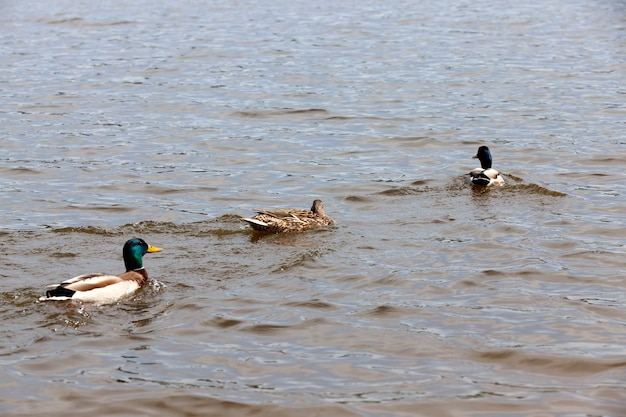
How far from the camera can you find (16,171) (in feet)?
56.1

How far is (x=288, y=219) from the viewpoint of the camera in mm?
13820

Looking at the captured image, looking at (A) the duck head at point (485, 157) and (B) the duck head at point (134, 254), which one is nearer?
(B) the duck head at point (134, 254)

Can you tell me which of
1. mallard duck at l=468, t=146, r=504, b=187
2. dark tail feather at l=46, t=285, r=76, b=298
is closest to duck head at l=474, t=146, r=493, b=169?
mallard duck at l=468, t=146, r=504, b=187

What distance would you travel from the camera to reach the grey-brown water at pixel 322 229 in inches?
359

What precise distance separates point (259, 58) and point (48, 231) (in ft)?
46.4

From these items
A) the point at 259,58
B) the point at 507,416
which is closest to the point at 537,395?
the point at 507,416

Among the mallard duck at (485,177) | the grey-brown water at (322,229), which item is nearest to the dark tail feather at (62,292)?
the grey-brown water at (322,229)

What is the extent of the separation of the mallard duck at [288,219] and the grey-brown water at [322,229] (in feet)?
0.58

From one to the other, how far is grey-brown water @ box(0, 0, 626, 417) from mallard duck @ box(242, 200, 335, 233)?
0.18 meters

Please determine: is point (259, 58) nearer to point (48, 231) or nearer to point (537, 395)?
point (48, 231)

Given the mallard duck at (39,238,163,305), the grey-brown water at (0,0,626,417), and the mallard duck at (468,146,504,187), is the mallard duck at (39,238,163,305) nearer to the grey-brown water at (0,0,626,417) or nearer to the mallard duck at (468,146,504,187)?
the grey-brown water at (0,0,626,417)

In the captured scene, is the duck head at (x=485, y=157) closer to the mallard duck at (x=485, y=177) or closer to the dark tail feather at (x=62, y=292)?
the mallard duck at (x=485, y=177)

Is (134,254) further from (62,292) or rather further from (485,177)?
(485,177)

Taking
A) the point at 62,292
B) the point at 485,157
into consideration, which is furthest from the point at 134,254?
the point at 485,157
